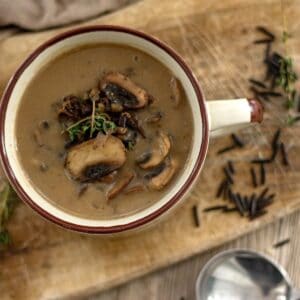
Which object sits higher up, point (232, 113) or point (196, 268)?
point (232, 113)

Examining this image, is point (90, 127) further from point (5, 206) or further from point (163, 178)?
point (5, 206)

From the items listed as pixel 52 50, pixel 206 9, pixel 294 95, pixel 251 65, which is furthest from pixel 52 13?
pixel 294 95

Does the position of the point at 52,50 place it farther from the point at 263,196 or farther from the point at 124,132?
the point at 263,196

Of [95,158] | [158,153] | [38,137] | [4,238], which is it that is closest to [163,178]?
[158,153]

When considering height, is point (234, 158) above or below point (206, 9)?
below

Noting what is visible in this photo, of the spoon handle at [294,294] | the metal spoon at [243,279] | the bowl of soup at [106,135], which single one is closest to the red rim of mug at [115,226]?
the bowl of soup at [106,135]

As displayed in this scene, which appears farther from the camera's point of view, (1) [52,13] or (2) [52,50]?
(1) [52,13]

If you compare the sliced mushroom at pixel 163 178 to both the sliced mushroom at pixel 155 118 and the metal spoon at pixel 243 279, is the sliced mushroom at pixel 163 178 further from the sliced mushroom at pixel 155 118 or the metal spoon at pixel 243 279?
the metal spoon at pixel 243 279
